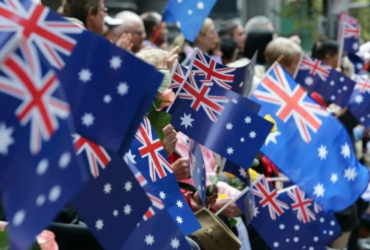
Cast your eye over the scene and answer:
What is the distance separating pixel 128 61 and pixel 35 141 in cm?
39

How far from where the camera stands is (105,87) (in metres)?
2.51

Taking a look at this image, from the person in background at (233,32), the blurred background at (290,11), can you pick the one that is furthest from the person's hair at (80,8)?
the blurred background at (290,11)

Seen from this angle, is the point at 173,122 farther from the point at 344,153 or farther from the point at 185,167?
the point at 344,153

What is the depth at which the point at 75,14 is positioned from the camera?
5977 millimetres

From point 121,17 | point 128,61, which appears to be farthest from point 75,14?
point 128,61

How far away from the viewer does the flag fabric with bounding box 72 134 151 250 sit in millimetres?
2676

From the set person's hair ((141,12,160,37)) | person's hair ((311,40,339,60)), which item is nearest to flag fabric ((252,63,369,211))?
person's hair ((311,40,339,60))

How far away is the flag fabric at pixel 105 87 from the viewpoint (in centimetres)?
247

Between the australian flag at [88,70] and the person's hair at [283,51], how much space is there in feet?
15.6

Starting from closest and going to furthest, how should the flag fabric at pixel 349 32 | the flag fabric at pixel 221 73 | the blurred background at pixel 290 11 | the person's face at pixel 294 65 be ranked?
the flag fabric at pixel 221 73
the person's face at pixel 294 65
the flag fabric at pixel 349 32
the blurred background at pixel 290 11

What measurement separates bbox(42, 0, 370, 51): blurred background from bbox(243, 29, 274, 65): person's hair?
675 centimetres

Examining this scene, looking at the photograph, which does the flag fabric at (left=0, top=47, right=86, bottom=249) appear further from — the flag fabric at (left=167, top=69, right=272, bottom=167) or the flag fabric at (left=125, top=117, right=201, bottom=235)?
the flag fabric at (left=167, top=69, right=272, bottom=167)

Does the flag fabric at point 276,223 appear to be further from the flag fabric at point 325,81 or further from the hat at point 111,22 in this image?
the hat at point 111,22

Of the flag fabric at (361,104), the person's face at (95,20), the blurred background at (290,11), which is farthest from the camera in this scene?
the blurred background at (290,11)
